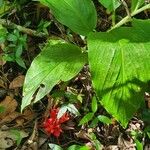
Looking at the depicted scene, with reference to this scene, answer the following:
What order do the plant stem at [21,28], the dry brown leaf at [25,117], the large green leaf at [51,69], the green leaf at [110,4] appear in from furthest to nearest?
the plant stem at [21,28], the dry brown leaf at [25,117], the green leaf at [110,4], the large green leaf at [51,69]

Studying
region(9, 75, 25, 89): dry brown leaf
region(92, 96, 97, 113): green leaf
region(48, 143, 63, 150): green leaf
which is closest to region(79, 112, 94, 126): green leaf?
region(92, 96, 97, 113): green leaf

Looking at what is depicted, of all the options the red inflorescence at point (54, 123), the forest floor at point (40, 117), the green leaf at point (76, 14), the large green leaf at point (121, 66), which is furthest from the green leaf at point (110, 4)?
the red inflorescence at point (54, 123)

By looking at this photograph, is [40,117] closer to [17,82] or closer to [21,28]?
[17,82]

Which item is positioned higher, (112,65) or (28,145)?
(112,65)

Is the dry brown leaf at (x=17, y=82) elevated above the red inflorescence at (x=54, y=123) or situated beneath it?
elevated above

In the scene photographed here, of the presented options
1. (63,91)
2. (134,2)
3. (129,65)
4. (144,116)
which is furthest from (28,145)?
(134,2)

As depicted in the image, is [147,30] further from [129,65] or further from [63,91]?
[63,91]

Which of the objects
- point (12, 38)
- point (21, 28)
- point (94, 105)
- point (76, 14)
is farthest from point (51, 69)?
point (21, 28)

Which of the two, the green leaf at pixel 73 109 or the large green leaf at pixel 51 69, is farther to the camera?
the green leaf at pixel 73 109

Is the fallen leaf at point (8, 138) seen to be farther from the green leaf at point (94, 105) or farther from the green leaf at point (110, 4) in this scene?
the green leaf at point (110, 4)
